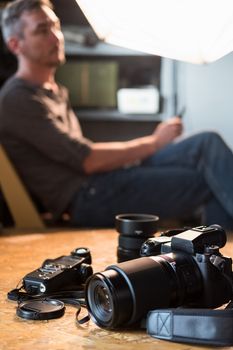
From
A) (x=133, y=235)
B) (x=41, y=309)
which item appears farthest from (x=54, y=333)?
(x=133, y=235)

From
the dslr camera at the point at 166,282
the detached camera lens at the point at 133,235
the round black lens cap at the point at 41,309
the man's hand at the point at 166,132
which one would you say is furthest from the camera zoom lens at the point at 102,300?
the man's hand at the point at 166,132

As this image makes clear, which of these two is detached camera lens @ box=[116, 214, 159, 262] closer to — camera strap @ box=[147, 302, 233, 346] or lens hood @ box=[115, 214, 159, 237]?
lens hood @ box=[115, 214, 159, 237]

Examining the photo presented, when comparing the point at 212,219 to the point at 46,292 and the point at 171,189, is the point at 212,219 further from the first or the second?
the point at 46,292

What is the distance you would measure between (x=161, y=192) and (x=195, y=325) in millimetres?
1443

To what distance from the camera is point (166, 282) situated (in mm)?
962

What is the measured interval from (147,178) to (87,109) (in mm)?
927

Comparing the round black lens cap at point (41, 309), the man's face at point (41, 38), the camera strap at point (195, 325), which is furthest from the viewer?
the man's face at point (41, 38)

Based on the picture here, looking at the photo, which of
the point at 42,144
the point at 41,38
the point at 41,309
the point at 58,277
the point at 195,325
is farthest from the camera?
the point at 41,38

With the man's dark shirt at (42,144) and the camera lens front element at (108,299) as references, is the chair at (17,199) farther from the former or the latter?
the camera lens front element at (108,299)

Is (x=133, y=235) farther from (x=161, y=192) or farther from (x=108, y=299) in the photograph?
(x=161, y=192)

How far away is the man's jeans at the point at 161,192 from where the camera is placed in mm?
2334

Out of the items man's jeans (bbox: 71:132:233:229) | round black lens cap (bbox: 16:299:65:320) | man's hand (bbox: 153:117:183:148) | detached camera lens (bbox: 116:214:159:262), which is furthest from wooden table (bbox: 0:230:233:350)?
man's hand (bbox: 153:117:183:148)

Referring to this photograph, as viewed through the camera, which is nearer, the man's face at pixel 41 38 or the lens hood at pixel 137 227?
the lens hood at pixel 137 227

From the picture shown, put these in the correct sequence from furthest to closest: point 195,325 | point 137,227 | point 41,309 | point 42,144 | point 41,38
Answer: point 41,38
point 42,144
point 137,227
point 41,309
point 195,325
